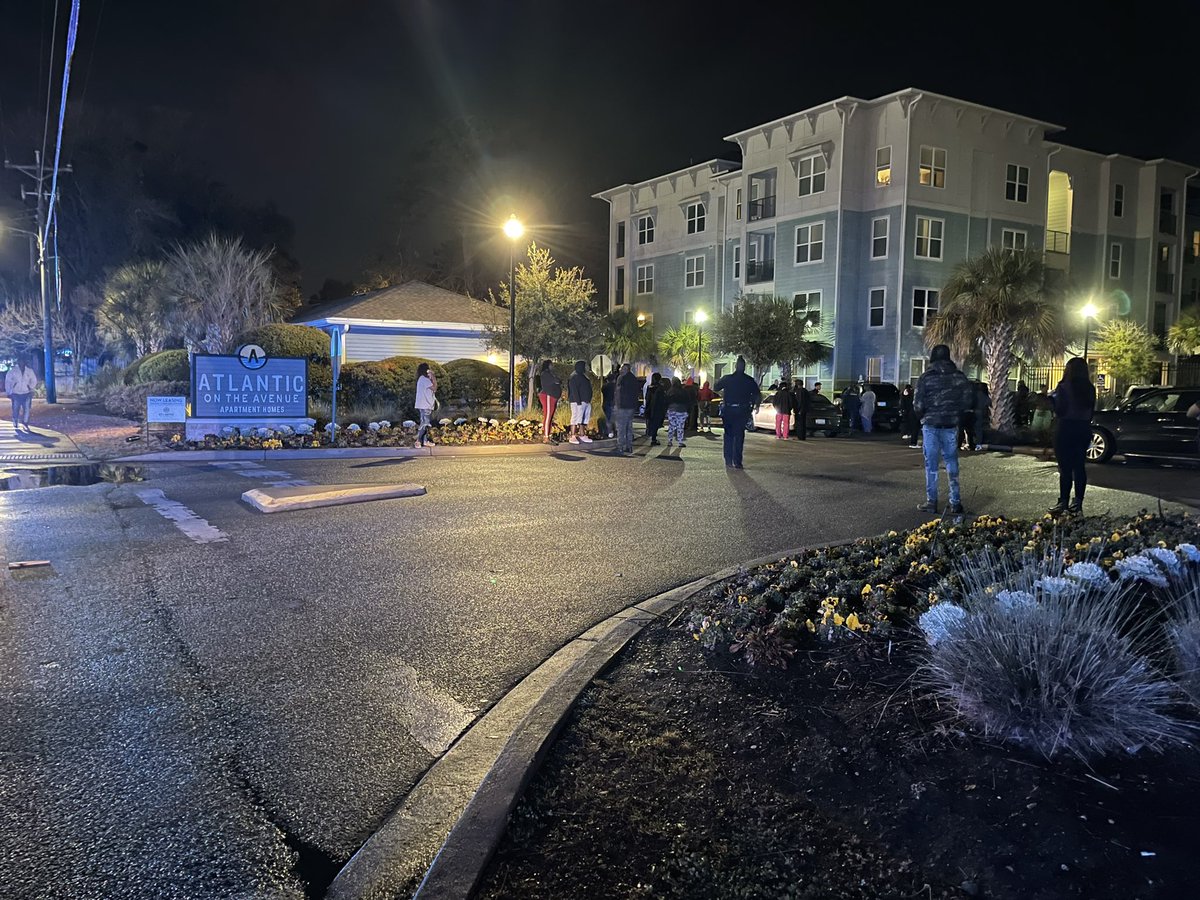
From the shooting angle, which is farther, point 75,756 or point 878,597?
point 878,597

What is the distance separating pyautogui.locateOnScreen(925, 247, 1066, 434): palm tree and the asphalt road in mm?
11823

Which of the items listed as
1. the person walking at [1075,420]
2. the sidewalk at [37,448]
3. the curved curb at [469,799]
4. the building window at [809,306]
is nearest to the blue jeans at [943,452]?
the person walking at [1075,420]

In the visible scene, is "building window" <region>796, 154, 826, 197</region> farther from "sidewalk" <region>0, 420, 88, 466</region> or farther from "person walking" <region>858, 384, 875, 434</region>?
"sidewalk" <region>0, 420, 88, 466</region>

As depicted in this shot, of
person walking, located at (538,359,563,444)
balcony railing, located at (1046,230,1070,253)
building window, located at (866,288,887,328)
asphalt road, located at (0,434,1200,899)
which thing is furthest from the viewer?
balcony railing, located at (1046,230,1070,253)

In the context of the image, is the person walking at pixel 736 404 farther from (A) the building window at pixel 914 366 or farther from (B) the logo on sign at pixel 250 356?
(A) the building window at pixel 914 366

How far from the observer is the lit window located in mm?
48656

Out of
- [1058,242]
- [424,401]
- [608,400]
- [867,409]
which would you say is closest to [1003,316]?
[867,409]

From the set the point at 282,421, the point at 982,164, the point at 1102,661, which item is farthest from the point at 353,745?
the point at 982,164

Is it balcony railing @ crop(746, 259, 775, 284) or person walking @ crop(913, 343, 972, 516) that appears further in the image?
balcony railing @ crop(746, 259, 775, 284)

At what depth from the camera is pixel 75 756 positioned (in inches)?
159

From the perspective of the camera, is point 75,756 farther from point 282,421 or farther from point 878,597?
point 282,421

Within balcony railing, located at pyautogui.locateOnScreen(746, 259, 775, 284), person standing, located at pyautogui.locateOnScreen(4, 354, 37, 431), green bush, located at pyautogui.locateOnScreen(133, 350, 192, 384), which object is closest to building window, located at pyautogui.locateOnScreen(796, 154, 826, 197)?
balcony railing, located at pyautogui.locateOnScreen(746, 259, 775, 284)

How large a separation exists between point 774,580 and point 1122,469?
13.3 meters

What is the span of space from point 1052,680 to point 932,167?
37.1 meters
